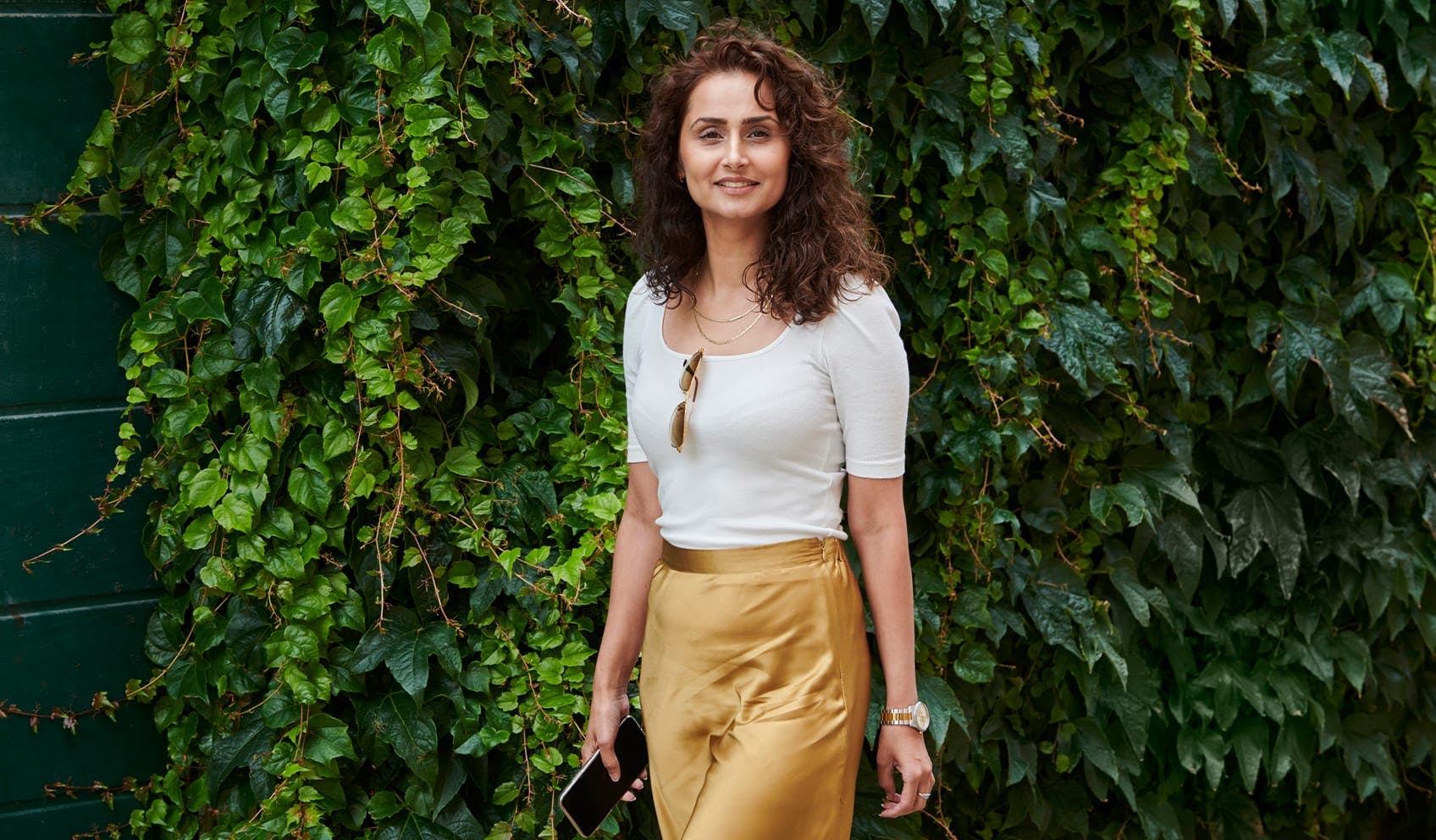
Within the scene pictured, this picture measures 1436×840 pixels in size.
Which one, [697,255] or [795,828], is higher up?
[697,255]

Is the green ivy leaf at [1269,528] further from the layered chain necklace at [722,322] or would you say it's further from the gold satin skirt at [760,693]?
the layered chain necklace at [722,322]

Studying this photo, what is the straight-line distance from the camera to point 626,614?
1.88 meters

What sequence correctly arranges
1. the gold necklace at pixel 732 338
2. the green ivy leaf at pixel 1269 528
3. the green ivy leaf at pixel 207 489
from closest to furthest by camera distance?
the gold necklace at pixel 732 338 < the green ivy leaf at pixel 207 489 < the green ivy leaf at pixel 1269 528

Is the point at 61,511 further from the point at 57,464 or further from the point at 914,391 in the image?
the point at 914,391

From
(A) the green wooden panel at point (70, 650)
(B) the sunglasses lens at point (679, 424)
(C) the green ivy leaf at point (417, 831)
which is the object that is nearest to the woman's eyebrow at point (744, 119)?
(B) the sunglasses lens at point (679, 424)

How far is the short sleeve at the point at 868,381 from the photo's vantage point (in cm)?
169

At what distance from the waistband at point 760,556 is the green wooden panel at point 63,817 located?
1282 millimetres

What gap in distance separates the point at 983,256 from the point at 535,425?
891 millimetres

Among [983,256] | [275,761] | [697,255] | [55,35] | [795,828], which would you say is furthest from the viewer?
[983,256]

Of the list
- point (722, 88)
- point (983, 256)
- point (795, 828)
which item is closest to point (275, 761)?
point (795, 828)

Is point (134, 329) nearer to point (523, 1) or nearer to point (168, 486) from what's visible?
point (168, 486)

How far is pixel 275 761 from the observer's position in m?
2.08

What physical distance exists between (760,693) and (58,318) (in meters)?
1.42

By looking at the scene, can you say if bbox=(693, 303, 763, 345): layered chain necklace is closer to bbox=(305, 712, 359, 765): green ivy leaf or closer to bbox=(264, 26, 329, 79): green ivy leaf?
bbox=(264, 26, 329, 79): green ivy leaf
